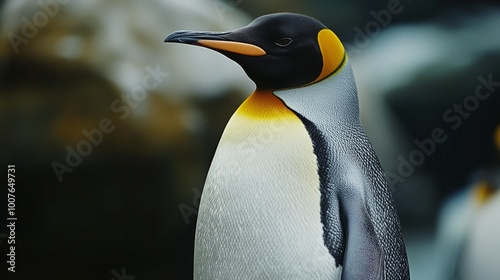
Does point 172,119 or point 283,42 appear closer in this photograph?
point 283,42

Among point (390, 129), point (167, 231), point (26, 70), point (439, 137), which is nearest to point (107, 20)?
point (26, 70)

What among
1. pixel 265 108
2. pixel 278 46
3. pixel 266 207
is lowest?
pixel 266 207

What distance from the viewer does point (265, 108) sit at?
1591mm

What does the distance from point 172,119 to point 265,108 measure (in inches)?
28.3

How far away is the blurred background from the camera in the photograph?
223cm

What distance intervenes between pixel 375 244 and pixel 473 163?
1.02 meters

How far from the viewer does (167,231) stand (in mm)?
2277

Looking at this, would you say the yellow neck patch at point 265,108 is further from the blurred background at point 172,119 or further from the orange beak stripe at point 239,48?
the blurred background at point 172,119

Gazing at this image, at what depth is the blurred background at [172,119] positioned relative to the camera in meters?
2.23

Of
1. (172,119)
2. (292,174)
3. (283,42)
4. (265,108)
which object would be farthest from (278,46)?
(172,119)

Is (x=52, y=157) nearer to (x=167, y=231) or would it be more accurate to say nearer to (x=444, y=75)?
(x=167, y=231)

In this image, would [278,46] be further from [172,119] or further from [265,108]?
[172,119]

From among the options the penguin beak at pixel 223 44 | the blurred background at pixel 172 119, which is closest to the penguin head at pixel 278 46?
the penguin beak at pixel 223 44

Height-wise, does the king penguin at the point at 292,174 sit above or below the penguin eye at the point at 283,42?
below
